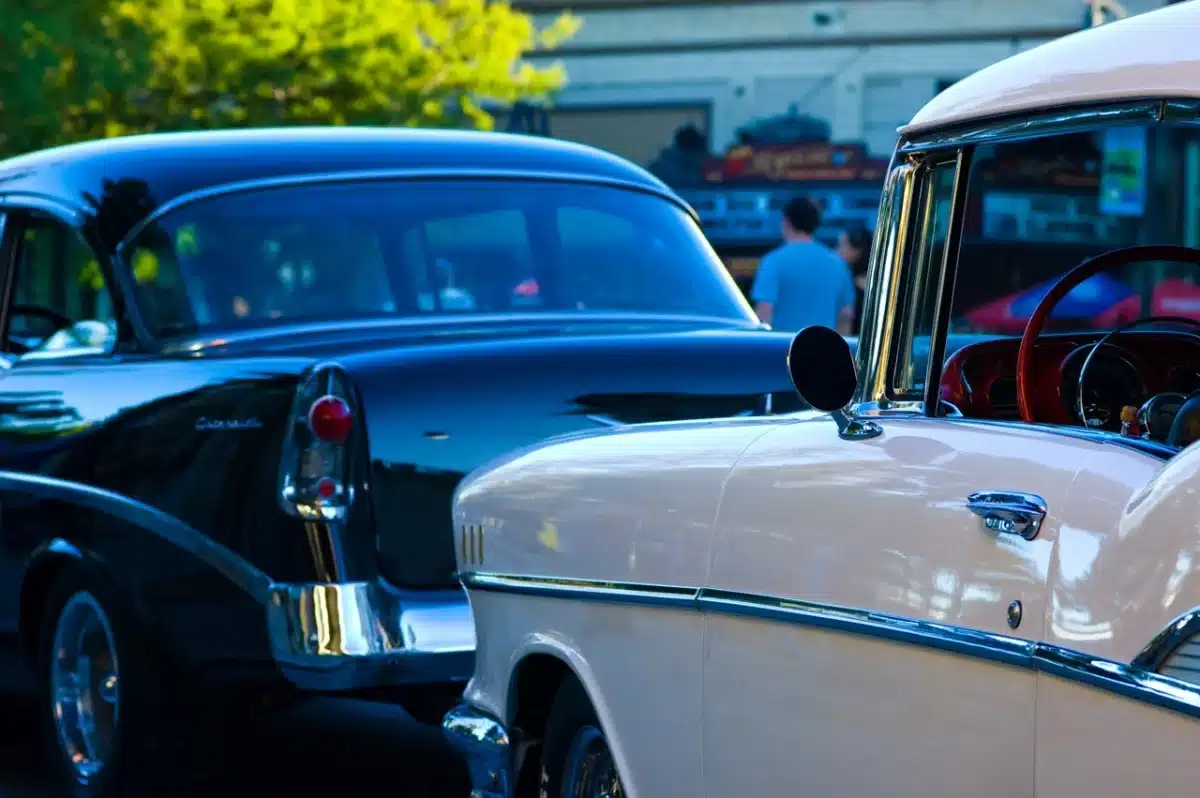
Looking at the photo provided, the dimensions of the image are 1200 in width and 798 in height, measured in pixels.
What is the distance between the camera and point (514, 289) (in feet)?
23.5

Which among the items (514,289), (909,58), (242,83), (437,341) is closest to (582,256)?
(514,289)

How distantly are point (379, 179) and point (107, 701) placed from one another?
1.84 metres

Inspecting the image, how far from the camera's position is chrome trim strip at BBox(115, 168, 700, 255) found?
6.93 m

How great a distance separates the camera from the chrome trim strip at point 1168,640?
262cm

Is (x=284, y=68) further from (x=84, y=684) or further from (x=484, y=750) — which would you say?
(x=484, y=750)

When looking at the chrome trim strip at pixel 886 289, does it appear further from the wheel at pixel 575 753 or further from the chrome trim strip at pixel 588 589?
the wheel at pixel 575 753

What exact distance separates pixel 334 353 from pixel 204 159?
1335mm

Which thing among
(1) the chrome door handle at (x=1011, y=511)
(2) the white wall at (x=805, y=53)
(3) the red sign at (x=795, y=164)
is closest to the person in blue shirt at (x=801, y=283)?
(1) the chrome door handle at (x=1011, y=511)

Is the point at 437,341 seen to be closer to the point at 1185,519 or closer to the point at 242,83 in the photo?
the point at 1185,519

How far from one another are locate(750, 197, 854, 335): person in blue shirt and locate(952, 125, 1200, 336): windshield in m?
7.37

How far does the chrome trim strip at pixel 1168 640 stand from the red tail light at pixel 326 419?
3.42 m

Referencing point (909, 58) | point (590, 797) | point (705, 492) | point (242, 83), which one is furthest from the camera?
point (909, 58)

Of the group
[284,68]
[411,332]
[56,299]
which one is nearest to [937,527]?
[411,332]

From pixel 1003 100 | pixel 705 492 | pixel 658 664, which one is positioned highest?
pixel 1003 100
